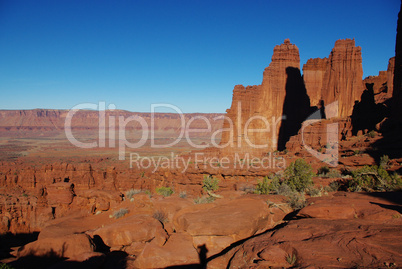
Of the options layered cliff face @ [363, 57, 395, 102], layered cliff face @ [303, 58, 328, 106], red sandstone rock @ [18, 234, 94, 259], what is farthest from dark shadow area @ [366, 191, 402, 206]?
layered cliff face @ [303, 58, 328, 106]

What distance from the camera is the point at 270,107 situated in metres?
38.0

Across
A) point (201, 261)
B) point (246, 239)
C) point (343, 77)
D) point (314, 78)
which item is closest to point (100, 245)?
point (201, 261)

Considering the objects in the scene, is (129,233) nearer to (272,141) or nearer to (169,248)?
(169,248)

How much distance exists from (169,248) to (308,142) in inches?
944

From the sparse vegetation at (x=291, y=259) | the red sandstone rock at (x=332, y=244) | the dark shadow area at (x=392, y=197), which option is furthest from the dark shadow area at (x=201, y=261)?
the dark shadow area at (x=392, y=197)

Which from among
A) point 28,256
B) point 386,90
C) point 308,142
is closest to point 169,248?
point 28,256

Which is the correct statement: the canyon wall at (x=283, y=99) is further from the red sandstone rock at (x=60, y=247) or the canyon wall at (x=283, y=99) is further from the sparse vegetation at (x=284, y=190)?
the red sandstone rock at (x=60, y=247)

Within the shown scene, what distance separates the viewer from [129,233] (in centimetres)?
802

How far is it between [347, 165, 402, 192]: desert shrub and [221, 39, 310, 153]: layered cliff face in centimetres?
2445

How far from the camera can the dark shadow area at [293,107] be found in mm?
38625

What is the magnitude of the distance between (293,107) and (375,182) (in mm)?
29655

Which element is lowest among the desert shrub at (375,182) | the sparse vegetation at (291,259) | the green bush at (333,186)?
the green bush at (333,186)

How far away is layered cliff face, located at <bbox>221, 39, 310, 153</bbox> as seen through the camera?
3616cm

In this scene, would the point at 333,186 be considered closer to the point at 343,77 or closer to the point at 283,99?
the point at 283,99
